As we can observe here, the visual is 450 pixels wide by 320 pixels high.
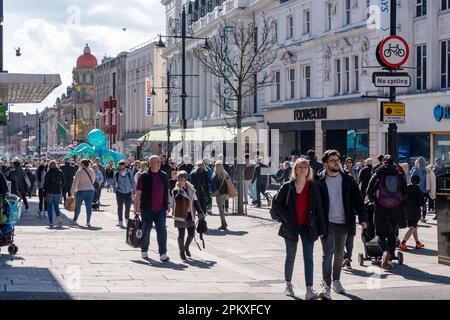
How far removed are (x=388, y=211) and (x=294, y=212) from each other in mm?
3289

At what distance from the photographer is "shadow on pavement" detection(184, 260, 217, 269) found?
1351 cm

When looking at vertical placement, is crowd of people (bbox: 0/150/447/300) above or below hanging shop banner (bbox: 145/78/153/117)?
below

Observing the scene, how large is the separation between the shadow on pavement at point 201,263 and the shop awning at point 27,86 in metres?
11.5

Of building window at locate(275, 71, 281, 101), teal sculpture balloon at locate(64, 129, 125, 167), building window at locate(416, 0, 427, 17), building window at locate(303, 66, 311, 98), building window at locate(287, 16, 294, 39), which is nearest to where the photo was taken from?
building window at locate(416, 0, 427, 17)

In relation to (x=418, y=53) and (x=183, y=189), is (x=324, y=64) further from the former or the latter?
(x=183, y=189)

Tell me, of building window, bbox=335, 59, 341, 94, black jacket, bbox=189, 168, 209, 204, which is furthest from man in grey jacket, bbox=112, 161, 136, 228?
building window, bbox=335, 59, 341, 94

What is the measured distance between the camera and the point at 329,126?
136 feet

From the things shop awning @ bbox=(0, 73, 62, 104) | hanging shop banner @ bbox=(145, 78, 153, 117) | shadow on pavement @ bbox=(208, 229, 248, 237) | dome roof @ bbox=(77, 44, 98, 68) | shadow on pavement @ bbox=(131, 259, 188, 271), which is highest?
dome roof @ bbox=(77, 44, 98, 68)

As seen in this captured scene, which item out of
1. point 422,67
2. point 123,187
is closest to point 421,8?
point 422,67

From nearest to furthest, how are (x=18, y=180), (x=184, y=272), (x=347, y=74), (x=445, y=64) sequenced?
1. (x=184, y=272)
2. (x=18, y=180)
3. (x=445, y=64)
4. (x=347, y=74)

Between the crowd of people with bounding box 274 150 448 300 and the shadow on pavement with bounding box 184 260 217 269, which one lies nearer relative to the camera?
the crowd of people with bounding box 274 150 448 300

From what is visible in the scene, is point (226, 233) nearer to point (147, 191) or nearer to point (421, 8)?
point (147, 191)

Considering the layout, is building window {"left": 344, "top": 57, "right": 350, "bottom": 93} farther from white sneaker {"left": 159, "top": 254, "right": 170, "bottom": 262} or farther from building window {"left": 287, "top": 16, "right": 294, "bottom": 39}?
white sneaker {"left": 159, "top": 254, "right": 170, "bottom": 262}

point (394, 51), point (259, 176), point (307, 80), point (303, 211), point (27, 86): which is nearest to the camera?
point (303, 211)
